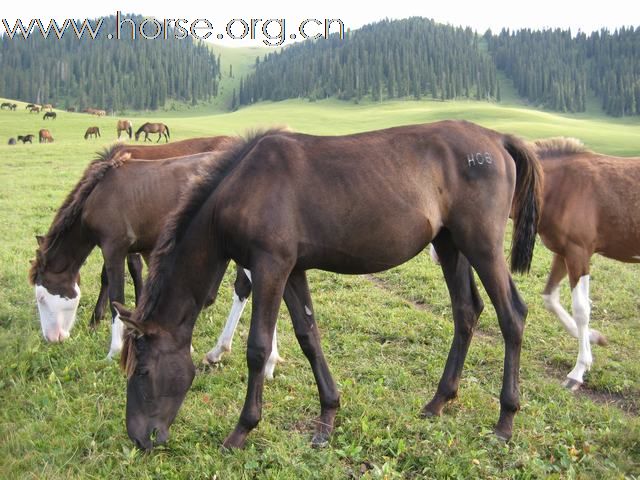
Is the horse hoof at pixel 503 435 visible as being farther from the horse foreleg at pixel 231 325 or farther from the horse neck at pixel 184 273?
the horse foreleg at pixel 231 325

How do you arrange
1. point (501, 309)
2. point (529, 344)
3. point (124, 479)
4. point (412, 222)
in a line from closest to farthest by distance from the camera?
A: point (124, 479)
point (412, 222)
point (501, 309)
point (529, 344)

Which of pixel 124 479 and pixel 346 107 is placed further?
pixel 346 107

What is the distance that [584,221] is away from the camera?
670 centimetres

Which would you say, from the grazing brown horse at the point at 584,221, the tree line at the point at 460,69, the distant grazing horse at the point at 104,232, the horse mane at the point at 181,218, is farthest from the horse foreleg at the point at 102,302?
the tree line at the point at 460,69

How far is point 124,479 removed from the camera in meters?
3.96

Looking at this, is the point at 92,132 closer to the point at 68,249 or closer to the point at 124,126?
the point at 124,126

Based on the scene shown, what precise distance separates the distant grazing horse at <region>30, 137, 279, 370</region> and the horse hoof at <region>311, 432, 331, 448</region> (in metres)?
1.64

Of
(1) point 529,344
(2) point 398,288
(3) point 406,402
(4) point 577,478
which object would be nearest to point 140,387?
(3) point 406,402

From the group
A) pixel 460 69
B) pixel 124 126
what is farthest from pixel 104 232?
pixel 460 69

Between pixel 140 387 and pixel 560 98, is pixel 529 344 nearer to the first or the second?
pixel 140 387

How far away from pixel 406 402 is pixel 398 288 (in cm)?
412

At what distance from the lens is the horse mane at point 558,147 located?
753cm

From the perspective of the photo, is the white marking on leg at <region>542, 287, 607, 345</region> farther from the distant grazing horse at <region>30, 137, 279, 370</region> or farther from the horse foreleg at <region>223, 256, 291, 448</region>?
the horse foreleg at <region>223, 256, 291, 448</region>

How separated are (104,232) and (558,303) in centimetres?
550
